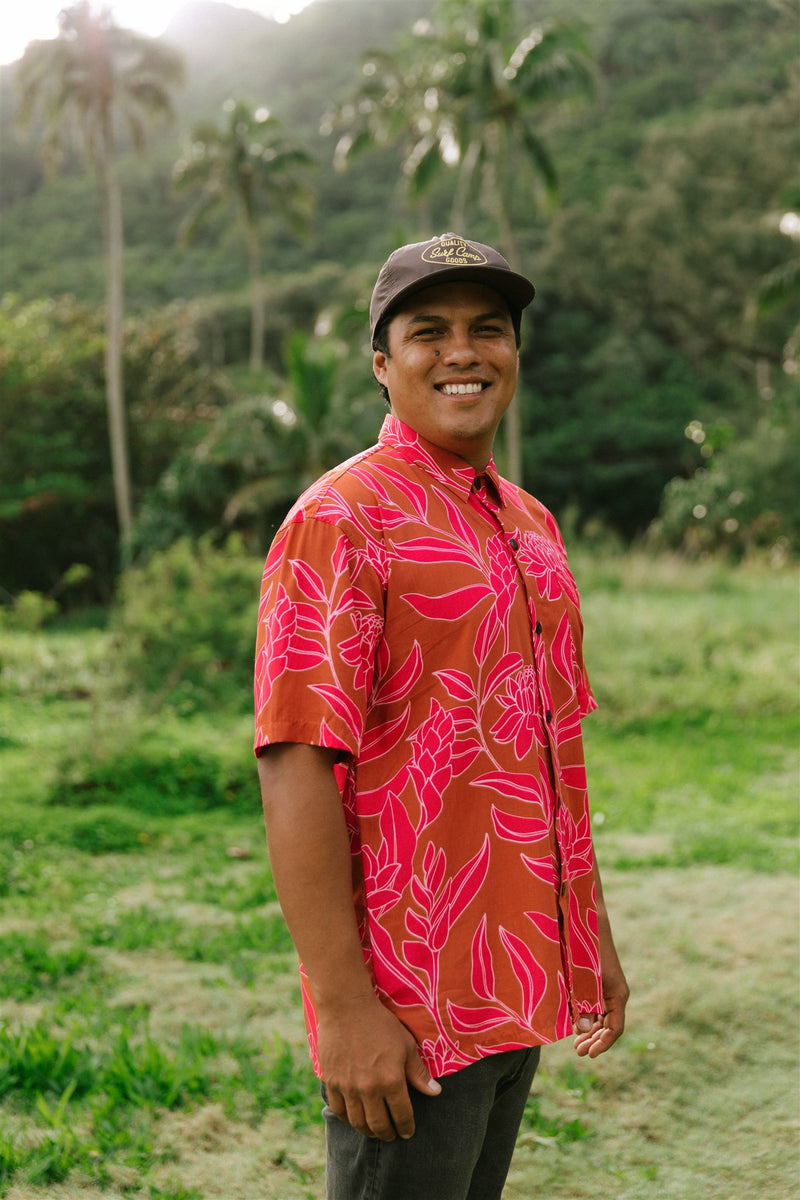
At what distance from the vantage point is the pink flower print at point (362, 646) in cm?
140

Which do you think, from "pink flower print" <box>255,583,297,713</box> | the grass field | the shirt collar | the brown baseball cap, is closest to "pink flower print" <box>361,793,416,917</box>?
"pink flower print" <box>255,583,297,713</box>

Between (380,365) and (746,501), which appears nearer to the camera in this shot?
(380,365)

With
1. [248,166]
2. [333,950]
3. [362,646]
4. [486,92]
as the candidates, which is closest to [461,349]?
[362,646]

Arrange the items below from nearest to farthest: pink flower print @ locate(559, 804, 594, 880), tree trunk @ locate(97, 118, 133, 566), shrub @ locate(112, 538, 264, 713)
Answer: pink flower print @ locate(559, 804, 594, 880) → shrub @ locate(112, 538, 264, 713) → tree trunk @ locate(97, 118, 133, 566)

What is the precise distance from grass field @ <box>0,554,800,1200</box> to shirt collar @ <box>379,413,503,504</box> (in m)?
2.13

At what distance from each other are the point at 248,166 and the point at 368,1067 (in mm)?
26967

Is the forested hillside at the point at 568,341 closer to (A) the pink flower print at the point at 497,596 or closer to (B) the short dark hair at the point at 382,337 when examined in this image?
(B) the short dark hair at the point at 382,337

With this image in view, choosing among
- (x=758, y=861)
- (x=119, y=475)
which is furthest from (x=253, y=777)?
(x=119, y=475)

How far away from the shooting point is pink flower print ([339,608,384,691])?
1.40 meters

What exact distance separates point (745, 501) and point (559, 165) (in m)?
15.0

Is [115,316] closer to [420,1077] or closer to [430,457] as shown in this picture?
[430,457]

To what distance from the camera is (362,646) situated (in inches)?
56.0

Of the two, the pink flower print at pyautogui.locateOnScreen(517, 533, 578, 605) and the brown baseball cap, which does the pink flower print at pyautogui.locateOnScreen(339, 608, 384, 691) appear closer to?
the pink flower print at pyautogui.locateOnScreen(517, 533, 578, 605)

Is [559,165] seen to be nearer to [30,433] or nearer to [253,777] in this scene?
[30,433]
